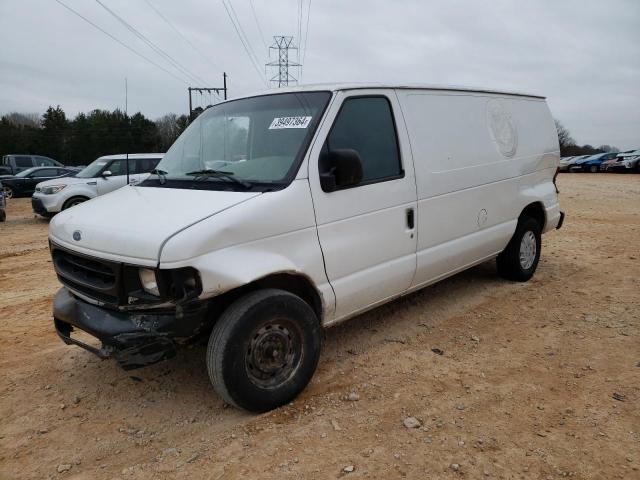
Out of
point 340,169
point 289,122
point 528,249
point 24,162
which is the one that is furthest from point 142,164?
point 24,162

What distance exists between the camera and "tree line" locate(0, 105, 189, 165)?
4822 centimetres

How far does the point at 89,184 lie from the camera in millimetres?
12609

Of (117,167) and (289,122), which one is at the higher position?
(289,122)

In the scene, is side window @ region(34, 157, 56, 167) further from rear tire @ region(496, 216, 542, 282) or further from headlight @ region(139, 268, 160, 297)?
headlight @ region(139, 268, 160, 297)

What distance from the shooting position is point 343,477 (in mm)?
2637

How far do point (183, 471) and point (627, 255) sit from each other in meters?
6.98


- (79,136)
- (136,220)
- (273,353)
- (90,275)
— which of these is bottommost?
(273,353)

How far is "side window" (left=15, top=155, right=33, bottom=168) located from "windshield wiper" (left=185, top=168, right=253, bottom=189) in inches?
890

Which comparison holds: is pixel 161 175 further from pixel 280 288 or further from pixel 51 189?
pixel 51 189

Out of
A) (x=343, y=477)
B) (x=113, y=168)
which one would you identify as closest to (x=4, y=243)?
(x=113, y=168)

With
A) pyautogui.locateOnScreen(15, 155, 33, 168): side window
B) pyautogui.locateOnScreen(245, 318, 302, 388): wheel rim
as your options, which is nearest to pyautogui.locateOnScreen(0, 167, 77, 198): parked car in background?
pyautogui.locateOnScreen(15, 155, 33, 168): side window

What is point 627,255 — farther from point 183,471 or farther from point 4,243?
point 4,243

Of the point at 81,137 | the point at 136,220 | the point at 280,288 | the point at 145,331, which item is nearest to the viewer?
the point at 145,331

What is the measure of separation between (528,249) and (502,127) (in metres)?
1.56
